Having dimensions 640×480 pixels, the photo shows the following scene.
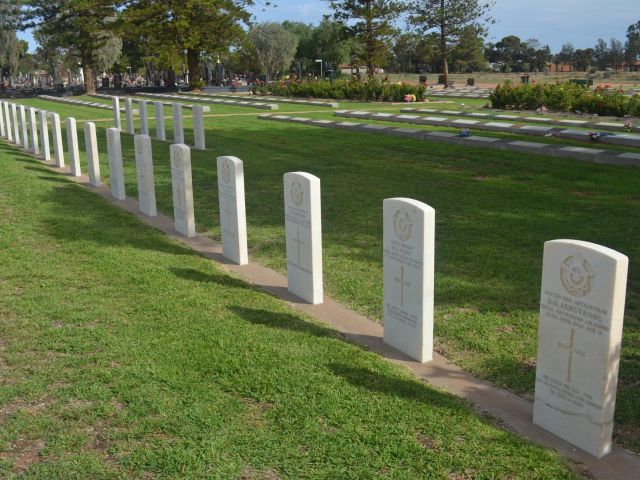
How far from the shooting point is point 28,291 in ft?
20.2

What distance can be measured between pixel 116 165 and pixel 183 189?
2805mm

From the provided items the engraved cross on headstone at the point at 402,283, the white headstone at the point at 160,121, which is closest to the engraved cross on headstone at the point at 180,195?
the engraved cross on headstone at the point at 402,283

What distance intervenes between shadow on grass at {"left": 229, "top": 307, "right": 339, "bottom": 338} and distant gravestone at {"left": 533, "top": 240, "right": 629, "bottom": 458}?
72.5 inches

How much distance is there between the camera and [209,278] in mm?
6641

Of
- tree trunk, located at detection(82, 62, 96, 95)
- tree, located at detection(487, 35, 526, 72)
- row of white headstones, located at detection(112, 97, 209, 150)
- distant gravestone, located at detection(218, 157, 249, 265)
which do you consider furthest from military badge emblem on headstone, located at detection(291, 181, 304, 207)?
tree, located at detection(487, 35, 526, 72)

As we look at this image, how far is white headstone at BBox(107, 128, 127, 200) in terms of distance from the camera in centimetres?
1048

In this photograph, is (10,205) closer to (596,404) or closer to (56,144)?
(56,144)

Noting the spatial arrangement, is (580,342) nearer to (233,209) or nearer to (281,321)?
(281,321)

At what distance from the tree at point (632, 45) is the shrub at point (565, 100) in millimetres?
67838

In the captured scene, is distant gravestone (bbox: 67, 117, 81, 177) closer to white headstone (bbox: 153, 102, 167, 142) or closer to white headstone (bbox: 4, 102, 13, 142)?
white headstone (bbox: 153, 102, 167, 142)

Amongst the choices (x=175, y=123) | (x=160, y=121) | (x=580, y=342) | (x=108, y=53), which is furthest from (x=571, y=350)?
(x=108, y=53)

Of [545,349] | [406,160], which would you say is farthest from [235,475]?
[406,160]

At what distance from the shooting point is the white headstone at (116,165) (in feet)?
34.4

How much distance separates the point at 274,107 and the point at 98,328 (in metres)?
23.5
